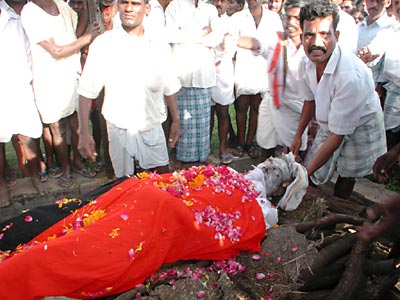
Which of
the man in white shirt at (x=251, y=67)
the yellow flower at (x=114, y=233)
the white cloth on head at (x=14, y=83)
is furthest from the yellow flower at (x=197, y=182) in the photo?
the man in white shirt at (x=251, y=67)

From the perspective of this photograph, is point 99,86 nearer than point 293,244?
No

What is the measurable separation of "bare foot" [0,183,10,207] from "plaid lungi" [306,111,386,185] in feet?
12.1

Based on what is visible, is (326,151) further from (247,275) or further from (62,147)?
(62,147)

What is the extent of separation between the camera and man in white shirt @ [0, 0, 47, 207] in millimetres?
4551

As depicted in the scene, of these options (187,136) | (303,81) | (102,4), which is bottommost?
(187,136)

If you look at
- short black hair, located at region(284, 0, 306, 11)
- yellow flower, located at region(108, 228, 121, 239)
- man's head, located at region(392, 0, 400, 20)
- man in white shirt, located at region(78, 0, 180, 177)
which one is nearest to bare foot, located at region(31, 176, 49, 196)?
man in white shirt, located at region(78, 0, 180, 177)

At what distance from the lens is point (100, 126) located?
18.7 ft

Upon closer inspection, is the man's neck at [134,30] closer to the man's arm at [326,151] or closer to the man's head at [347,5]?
the man's arm at [326,151]

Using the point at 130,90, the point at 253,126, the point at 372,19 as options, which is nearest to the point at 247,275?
the point at 130,90

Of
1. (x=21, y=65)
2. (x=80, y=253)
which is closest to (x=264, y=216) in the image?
(x=80, y=253)

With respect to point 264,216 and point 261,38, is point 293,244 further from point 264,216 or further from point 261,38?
point 261,38

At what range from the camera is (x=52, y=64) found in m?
4.85

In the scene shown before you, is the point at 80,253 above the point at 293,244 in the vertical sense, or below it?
above

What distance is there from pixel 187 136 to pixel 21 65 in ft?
7.30
